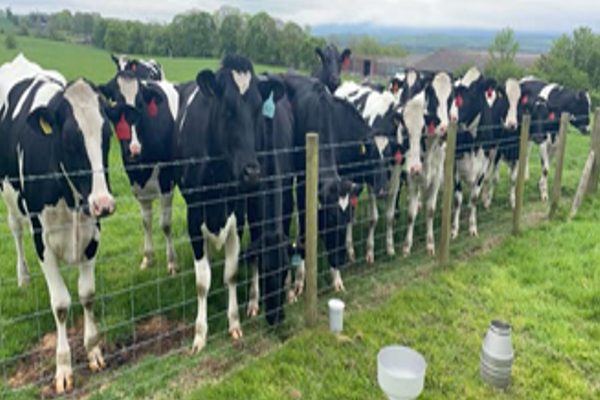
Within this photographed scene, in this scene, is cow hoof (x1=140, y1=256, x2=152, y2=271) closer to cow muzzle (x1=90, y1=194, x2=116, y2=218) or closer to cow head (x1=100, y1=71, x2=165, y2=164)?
cow head (x1=100, y1=71, x2=165, y2=164)

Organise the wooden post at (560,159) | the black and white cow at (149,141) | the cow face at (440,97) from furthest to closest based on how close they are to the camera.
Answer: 1. the wooden post at (560,159)
2. the cow face at (440,97)
3. the black and white cow at (149,141)

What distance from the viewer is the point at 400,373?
3969mm

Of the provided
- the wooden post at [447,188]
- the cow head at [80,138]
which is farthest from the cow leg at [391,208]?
the cow head at [80,138]

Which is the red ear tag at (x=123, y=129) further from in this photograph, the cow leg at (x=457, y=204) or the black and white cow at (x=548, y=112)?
the black and white cow at (x=548, y=112)

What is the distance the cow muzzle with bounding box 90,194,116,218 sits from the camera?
377 cm

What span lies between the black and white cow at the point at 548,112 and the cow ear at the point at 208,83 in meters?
6.35

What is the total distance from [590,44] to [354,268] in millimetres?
42249

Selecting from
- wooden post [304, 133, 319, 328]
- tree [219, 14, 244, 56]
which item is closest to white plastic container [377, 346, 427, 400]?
wooden post [304, 133, 319, 328]

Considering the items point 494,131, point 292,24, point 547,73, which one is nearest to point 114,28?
point 292,24

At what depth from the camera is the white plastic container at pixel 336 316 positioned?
4.77 meters

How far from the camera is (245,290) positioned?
5.86m

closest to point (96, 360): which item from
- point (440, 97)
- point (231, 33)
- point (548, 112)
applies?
point (440, 97)

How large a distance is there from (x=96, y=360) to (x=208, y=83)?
2477 mm

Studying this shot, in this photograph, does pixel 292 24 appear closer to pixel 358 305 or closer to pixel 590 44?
pixel 590 44
